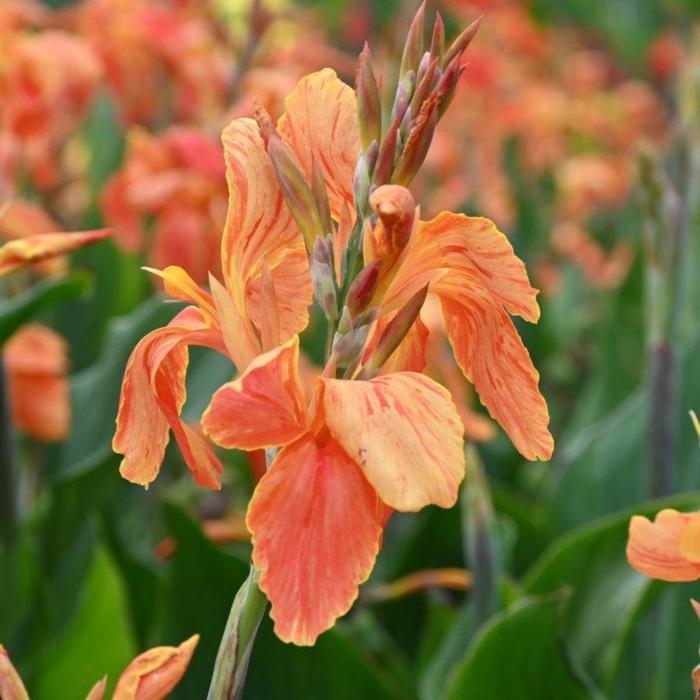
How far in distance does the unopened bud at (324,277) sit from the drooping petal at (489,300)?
30mm

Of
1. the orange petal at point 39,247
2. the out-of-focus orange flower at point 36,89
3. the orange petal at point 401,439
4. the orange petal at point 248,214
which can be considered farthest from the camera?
the out-of-focus orange flower at point 36,89

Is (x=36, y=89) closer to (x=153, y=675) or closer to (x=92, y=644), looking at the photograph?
(x=92, y=644)

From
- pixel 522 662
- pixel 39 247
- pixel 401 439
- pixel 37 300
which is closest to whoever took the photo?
pixel 401 439

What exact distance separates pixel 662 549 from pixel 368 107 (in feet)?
0.71

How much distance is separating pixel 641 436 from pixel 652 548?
0.80 metres

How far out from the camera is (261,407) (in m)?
0.44

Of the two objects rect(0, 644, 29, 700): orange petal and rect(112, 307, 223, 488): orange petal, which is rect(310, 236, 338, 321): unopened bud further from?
rect(0, 644, 29, 700): orange petal

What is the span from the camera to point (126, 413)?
0.52 m

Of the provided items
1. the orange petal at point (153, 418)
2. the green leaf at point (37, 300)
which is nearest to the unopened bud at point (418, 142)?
the orange petal at point (153, 418)

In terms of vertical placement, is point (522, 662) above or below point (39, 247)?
below

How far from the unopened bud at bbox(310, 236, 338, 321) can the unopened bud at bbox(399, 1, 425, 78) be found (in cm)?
7

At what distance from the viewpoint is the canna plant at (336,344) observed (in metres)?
0.43

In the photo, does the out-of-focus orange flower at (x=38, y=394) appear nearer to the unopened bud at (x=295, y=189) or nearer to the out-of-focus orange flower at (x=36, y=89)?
the out-of-focus orange flower at (x=36, y=89)

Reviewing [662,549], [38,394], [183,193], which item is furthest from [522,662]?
[183,193]
